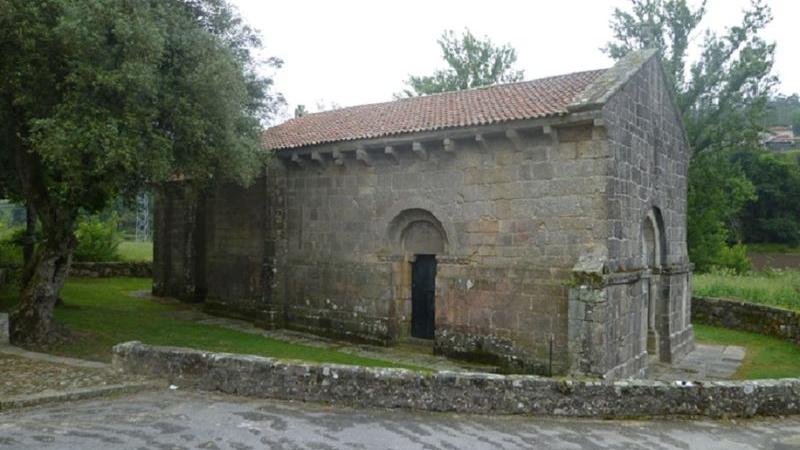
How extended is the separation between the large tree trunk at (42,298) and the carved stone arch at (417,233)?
25.0ft

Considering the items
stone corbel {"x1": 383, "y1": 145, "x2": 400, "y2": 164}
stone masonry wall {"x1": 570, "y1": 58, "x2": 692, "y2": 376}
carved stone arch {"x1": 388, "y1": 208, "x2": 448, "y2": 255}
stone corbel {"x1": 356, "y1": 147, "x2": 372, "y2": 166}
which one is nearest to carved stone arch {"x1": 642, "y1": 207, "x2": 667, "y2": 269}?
stone masonry wall {"x1": 570, "y1": 58, "x2": 692, "y2": 376}

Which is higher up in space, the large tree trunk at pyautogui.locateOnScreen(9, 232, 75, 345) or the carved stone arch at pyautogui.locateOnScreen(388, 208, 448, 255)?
the carved stone arch at pyautogui.locateOnScreen(388, 208, 448, 255)

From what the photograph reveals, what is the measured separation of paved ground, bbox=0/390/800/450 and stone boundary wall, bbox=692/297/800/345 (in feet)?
39.2

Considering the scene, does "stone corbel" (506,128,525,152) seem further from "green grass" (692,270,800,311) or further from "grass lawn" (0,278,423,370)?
"green grass" (692,270,800,311)

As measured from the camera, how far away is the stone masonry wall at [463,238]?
12.8 metres

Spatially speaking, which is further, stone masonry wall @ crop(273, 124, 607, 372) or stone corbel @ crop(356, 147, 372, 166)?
stone corbel @ crop(356, 147, 372, 166)

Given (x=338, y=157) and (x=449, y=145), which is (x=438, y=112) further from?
(x=338, y=157)

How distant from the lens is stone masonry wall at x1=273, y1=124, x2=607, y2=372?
41.9 ft

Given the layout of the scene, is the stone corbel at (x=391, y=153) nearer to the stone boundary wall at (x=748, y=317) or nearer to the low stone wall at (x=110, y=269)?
the stone boundary wall at (x=748, y=317)

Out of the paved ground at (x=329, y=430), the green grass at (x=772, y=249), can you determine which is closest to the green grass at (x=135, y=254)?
the paved ground at (x=329, y=430)

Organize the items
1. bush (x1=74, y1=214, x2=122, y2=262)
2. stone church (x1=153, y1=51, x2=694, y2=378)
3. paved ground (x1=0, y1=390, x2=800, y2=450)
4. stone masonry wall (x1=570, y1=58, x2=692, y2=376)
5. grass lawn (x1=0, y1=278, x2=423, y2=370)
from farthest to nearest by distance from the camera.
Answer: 1. bush (x1=74, y1=214, x2=122, y2=262)
2. grass lawn (x1=0, y1=278, x2=423, y2=370)
3. stone church (x1=153, y1=51, x2=694, y2=378)
4. stone masonry wall (x1=570, y1=58, x2=692, y2=376)
5. paved ground (x1=0, y1=390, x2=800, y2=450)

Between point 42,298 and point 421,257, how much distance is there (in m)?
8.76

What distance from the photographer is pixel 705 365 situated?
15.4 metres

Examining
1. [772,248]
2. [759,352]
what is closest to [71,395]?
[759,352]
